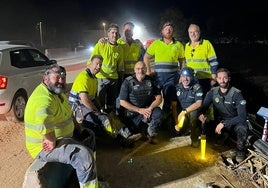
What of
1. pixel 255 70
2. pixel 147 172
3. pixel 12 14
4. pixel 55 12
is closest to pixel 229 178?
pixel 147 172

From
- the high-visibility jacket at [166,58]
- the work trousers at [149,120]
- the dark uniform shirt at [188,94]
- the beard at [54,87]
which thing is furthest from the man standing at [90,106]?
the beard at [54,87]

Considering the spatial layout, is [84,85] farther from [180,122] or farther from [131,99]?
[180,122]

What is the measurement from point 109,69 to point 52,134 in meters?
3.28

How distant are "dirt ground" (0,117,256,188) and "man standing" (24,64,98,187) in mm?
773

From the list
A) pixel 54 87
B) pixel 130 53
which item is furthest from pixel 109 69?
pixel 54 87

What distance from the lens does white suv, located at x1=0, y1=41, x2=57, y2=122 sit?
7.44 meters

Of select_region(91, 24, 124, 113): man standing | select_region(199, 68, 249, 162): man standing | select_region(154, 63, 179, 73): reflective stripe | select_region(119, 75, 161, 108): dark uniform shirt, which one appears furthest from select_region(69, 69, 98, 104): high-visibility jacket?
select_region(199, 68, 249, 162): man standing

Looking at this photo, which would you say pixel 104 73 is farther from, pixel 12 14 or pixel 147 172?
pixel 12 14

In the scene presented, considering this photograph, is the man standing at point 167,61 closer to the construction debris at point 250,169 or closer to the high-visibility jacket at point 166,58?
the high-visibility jacket at point 166,58

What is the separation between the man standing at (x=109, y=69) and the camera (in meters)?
7.00

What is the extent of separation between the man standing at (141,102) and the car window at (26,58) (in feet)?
10.2

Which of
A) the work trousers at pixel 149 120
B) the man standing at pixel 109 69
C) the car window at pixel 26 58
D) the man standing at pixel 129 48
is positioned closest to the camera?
the work trousers at pixel 149 120

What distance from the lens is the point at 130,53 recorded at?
24.2 feet

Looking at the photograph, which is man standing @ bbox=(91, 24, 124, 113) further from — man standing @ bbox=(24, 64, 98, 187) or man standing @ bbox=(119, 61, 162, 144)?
man standing @ bbox=(24, 64, 98, 187)
